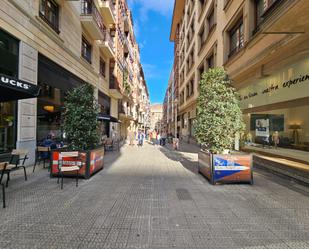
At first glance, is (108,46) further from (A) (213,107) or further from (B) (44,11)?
(A) (213,107)

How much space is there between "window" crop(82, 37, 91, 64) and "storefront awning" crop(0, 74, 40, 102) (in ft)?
34.5

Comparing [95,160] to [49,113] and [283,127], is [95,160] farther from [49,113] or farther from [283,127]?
[283,127]

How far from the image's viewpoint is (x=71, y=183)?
6012mm

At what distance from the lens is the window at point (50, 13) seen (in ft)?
30.9

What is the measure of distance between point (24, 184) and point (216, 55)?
14.0 m

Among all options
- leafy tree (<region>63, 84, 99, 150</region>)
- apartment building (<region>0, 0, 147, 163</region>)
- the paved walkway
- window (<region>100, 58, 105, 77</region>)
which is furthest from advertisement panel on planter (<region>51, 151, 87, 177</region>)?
window (<region>100, 58, 105, 77</region>)

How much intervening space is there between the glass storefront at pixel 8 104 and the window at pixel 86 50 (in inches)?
290

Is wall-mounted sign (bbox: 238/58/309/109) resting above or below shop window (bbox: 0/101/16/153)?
above

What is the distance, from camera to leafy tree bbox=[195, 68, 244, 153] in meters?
6.48

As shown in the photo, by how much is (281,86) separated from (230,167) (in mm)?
4647

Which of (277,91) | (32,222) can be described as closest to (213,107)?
(277,91)

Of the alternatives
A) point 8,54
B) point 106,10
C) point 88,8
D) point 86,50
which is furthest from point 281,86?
point 106,10

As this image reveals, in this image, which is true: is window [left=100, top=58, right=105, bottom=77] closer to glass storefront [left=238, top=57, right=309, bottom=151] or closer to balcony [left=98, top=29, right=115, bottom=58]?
balcony [left=98, top=29, right=115, bottom=58]

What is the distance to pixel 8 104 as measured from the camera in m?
7.35
